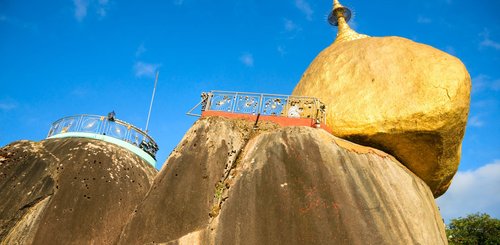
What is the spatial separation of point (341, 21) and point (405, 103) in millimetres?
8395

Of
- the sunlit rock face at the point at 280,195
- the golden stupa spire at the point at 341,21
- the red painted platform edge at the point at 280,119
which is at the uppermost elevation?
the golden stupa spire at the point at 341,21

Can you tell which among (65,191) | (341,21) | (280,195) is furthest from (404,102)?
(65,191)

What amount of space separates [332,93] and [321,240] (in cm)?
550

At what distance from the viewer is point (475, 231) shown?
24.8m

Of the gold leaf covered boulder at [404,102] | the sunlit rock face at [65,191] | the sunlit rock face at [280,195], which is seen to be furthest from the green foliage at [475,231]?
the sunlit rock face at [65,191]

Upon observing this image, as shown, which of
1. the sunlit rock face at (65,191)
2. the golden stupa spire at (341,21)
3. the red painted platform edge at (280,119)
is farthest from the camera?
the golden stupa spire at (341,21)

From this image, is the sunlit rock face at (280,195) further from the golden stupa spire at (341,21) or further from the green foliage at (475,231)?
the green foliage at (475,231)

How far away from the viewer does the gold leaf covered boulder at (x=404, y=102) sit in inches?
356

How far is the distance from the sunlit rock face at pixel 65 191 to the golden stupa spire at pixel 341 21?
32.9ft

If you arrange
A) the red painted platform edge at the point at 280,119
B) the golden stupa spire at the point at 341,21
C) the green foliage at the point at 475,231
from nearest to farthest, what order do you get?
1. the red painted platform edge at the point at 280,119
2. the golden stupa spire at the point at 341,21
3. the green foliage at the point at 475,231

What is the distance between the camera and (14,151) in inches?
476

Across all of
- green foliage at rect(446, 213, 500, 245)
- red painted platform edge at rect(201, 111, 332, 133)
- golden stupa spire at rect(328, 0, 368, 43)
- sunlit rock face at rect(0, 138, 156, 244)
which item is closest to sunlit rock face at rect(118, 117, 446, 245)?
red painted platform edge at rect(201, 111, 332, 133)

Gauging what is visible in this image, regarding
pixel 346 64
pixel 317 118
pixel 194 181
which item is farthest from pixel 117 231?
pixel 346 64

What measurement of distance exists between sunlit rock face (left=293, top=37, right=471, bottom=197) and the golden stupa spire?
3178mm
